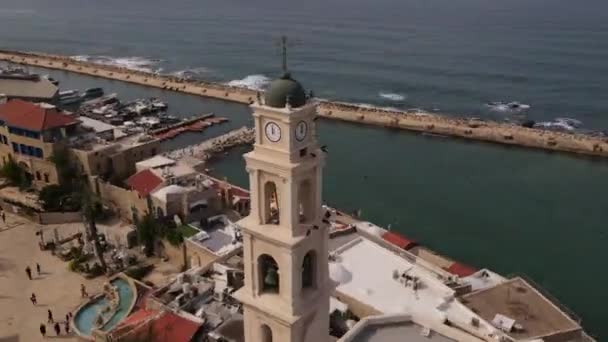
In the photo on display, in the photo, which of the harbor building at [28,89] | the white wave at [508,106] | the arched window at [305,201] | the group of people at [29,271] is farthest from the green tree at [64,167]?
the white wave at [508,106]

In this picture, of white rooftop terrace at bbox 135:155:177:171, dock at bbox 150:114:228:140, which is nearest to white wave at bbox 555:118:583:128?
dock at bbox 150:114:228:140

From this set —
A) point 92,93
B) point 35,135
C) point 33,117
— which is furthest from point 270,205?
point 92,93

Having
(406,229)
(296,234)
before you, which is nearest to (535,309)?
(296,234)

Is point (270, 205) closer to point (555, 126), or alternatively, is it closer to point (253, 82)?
point (555, 126)

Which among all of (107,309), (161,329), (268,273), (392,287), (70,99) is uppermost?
(268,273)

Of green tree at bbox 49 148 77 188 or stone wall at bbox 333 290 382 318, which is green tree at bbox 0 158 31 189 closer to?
green tree at bbox 49 148 77 188

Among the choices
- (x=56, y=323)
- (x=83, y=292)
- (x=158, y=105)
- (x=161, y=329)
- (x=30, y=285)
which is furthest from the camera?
(x=158, y=105)

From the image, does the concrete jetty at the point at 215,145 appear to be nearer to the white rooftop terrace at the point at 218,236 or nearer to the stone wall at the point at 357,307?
the white rooftop terrace at the point at 218,236
